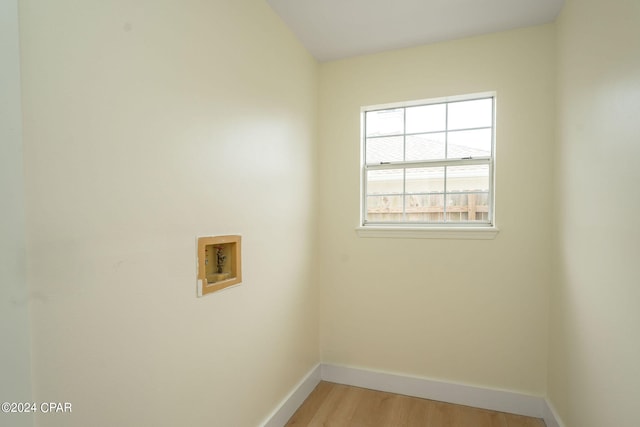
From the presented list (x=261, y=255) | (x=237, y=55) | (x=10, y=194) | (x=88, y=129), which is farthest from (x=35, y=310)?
(x=237, y=55)

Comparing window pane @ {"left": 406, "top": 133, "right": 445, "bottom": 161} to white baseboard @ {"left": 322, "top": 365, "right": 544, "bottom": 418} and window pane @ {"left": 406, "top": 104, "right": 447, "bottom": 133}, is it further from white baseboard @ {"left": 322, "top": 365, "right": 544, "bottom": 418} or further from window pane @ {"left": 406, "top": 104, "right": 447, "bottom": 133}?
white baseboard @ {"left": 322, "top": 365, "right": 544, "bottom": 418}

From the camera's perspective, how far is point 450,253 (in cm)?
254

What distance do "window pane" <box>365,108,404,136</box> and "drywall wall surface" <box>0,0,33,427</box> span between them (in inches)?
94.6

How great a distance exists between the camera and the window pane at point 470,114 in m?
2.55

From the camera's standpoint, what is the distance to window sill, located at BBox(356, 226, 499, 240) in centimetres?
244

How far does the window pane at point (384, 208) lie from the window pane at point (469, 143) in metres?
0.58

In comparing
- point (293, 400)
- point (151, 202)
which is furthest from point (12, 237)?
point (293, 400)

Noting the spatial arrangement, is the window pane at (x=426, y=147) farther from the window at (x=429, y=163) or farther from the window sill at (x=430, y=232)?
the window sill at (x=430, y=232)

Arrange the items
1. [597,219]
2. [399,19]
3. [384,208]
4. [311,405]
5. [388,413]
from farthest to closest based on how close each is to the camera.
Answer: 1. [384,208]
2. [311,405]
3. [388,413]
4. [399,19]
5. [597,219]

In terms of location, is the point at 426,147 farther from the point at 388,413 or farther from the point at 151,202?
the point at 151,202

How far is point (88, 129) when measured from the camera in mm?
1019

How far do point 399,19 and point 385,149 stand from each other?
980 mm

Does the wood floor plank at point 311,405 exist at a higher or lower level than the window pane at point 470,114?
lower

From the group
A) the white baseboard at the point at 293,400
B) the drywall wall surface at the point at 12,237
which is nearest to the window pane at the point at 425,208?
the white baseboard at the point at 293,400
